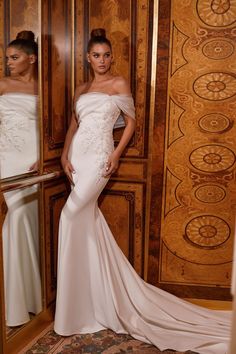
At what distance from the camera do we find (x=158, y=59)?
2.62 metres

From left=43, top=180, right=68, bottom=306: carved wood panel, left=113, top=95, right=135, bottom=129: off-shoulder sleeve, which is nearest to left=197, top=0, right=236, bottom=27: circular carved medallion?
left=113, top=95, right=135, bottom=129: off-shoulder sleeve

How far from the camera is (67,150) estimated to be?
2541 mm

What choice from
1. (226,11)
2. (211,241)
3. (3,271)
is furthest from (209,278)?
(226,11)

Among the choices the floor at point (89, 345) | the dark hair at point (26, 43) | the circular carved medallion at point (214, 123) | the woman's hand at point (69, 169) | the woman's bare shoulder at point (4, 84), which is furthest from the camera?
the circular carved medallion at point (214, 123)

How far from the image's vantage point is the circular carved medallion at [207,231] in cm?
270

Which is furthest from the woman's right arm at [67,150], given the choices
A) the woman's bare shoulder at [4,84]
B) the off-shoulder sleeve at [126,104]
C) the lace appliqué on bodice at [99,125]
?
the woman's bare shoulder at [4,84]

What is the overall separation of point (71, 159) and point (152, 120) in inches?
26.6

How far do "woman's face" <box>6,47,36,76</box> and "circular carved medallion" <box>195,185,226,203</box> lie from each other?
147cm

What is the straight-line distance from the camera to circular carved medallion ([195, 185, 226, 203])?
2.68 metres

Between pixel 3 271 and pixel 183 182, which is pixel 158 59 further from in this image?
pixel 3 271

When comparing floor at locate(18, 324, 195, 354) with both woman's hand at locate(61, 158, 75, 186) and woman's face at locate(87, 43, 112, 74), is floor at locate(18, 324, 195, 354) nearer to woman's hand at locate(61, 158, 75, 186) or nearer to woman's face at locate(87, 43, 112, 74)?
woman's hand at locate(61, 158, 75, 186)

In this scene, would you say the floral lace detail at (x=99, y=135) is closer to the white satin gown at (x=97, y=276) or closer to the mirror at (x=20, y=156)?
the white satin gown at (x=97, y=276)

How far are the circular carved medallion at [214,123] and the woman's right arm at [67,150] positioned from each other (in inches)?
36.2

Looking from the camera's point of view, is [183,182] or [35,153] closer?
[35,153]
